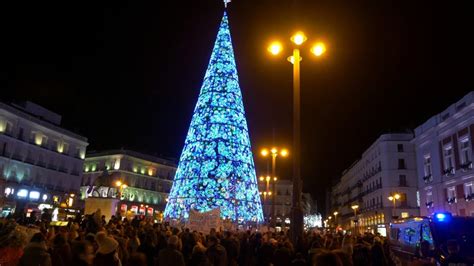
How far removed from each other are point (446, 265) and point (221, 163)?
1364 centimetres

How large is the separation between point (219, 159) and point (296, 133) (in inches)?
495

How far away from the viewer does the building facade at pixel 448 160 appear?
1315 inches

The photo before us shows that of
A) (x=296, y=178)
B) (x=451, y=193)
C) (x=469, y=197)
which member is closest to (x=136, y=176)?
(x=451, y=193)

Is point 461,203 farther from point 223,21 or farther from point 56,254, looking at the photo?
point 56,254

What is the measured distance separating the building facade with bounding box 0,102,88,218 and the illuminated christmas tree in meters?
26.2

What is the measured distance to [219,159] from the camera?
23.7 meters

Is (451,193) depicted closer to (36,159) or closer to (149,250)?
(149,250)

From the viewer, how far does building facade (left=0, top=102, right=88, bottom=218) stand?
48000 millimetres

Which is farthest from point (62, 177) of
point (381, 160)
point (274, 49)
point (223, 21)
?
point (274, 49)

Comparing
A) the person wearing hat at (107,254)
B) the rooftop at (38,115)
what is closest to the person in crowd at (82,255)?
the person wearing hat at (107,254)

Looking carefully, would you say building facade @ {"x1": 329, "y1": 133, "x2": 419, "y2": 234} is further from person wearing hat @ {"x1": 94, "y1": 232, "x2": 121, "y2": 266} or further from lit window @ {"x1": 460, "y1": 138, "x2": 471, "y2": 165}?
person wearing hat @ {"x1": 94, "y1": 232, "x2": 121, "y2": 266}

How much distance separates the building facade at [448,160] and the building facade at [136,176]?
148ft

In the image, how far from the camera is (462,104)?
34281mm

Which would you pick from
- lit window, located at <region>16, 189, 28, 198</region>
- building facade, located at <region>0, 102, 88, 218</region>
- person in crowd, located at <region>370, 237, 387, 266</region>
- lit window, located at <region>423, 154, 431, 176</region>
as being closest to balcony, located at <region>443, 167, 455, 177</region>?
lit window, located at <region>423, 154, 431, 176</region>
